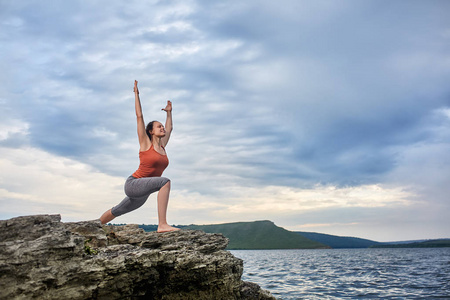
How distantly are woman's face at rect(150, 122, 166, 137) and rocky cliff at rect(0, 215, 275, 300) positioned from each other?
334 centimetres

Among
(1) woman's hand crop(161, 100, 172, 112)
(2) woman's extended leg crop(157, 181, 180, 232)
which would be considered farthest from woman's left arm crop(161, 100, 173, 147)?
(2) woman's extended leg crop(157, 181, 180, 232)

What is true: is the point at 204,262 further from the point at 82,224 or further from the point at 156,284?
the point at 82,224

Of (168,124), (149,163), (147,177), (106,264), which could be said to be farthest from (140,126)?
(106,264)

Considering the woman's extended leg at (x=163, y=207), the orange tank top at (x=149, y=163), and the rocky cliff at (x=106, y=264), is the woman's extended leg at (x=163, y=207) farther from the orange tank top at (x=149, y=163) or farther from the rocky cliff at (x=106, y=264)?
the orange tank top at (x=149, y=163)

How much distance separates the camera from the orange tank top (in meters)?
11.6

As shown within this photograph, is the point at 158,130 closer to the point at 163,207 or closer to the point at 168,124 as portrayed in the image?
the point at 168,124

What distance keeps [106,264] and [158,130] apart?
5.05m

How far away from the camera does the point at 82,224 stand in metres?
10.7

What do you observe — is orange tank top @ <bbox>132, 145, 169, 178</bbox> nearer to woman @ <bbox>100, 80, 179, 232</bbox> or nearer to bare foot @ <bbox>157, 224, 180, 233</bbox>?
woman @ <bbox>100, 80, 179, 232</bbox>

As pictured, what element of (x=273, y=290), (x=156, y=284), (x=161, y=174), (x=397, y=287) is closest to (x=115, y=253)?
(x=156, y=284)

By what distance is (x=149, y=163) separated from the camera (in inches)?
459

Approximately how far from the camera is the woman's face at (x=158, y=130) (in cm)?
1198

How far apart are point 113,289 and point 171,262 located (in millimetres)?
1662

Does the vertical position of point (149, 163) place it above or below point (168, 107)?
below
